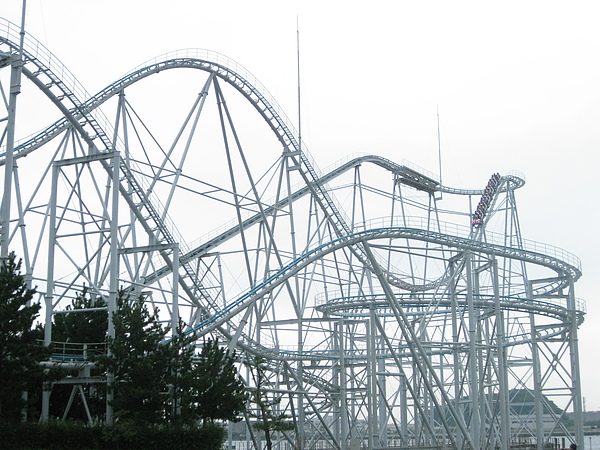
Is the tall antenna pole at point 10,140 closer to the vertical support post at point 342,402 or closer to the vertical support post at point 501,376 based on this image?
the vertical support post at point 342,402

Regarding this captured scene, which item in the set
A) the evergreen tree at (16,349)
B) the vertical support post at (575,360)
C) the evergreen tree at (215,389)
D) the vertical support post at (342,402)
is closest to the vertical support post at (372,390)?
the vertical support post at (342,402)

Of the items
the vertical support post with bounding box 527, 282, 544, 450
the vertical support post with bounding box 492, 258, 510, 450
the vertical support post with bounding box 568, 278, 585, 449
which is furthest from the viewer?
the vertical support post with bounding box 568, 278, 585, 449

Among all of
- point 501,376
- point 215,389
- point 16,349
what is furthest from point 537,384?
point 16,349

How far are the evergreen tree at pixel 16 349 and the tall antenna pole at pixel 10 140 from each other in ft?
5.23

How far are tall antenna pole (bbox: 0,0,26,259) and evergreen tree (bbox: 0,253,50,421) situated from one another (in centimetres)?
159

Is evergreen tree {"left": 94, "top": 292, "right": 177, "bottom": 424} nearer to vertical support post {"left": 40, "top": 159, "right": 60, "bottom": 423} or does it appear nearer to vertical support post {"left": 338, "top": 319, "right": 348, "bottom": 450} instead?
vertical support post {"left": 40, "top": 159, "right": 60, "bottom": 423}

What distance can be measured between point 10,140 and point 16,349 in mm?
5856

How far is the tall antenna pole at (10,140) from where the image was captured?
22984mm

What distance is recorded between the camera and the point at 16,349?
20.9m

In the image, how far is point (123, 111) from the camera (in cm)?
2908

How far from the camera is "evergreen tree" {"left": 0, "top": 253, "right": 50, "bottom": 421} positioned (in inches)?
822

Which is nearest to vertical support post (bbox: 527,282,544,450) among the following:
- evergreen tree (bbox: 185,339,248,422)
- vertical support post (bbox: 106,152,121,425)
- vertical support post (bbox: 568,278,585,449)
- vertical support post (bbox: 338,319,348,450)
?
vertical support post (bbox: 568,278,585,449)

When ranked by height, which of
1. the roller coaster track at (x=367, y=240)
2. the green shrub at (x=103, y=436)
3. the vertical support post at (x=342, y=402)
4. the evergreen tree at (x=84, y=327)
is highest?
the roller coaster track at (x=367, y=240)

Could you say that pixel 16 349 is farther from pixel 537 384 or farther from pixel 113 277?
pixel 537 384
